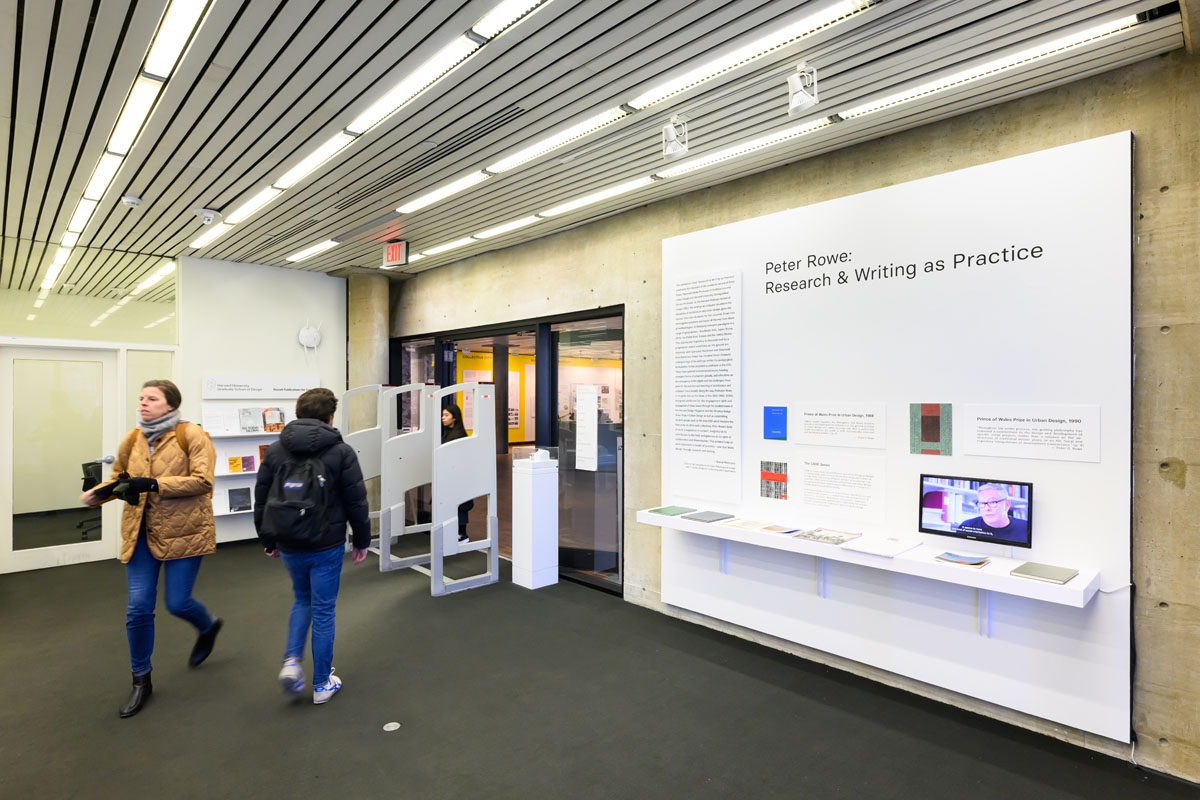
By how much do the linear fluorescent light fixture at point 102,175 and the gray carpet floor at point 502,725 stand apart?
2989 millimetres

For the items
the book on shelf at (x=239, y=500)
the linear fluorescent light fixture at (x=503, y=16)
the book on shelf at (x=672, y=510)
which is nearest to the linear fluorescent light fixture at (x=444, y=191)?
the linear fluorescent light fixture at (x=503, y=16)

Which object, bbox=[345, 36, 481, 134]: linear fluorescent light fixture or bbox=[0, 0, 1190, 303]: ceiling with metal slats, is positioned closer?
bbox=[0, 0, 1190, 303]: ceiling with metal slats

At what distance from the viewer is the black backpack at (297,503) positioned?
2.93 meters

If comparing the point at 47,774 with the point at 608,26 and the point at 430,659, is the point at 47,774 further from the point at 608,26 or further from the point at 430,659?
the point at 608,26

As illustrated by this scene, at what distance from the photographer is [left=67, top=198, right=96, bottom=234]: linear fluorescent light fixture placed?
476cm

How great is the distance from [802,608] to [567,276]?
124 inches

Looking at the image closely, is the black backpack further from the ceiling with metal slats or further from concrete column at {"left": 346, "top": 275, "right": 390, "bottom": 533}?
concrete column at {"left": 346, "top": 275, "right": 390, "bottom": 533}

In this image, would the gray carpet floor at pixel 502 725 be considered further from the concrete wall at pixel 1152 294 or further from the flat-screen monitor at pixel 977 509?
the flat-screen monitor at pixel 977 509

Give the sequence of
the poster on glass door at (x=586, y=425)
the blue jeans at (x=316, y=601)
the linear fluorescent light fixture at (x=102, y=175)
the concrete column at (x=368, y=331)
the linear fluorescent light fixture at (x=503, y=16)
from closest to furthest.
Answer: the linear fluorescent light fixture at (x=503, y=16) < the blue jeans at (x=316, y=601) < the linear fluorescent light fixture at (x=102, y=175) < the poster on glass door at (x=586, y=425) < the concrete column at (x=368, y=331)

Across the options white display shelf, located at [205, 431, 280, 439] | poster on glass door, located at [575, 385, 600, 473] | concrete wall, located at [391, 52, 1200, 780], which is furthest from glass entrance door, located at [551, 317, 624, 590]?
white display shelf, located at [205, 431, 280, 439]

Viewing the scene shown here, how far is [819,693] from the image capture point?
131 inches

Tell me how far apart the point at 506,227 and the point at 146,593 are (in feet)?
11.7

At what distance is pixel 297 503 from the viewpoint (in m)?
2.92

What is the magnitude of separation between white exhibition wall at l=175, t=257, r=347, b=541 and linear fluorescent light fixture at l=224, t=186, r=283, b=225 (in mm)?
1812
